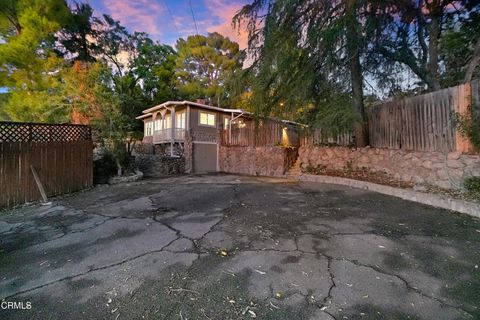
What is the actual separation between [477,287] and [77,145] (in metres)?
9.32

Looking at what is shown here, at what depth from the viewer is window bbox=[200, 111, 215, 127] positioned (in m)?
16.6

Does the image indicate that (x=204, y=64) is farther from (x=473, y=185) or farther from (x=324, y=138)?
(x=473, y=185)

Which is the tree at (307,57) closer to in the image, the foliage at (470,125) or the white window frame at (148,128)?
the foliage at (470,125)

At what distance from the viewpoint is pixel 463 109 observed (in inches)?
193

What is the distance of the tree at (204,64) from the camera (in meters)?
25.6

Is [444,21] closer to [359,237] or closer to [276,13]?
[276,13]

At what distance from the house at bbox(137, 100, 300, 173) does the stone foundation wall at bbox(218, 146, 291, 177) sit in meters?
0.58

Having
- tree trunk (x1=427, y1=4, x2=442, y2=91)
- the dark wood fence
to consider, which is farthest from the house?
tree trunk (x1=427, y1=4, x2=442, y2=91)

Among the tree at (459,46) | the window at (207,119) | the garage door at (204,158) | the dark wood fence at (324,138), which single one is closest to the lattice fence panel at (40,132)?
the garage door at (204,158)

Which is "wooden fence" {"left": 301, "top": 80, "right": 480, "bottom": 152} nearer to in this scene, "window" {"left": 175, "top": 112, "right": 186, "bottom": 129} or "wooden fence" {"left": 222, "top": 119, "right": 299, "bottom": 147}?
"wooden fence" {"left": 222, "top": 119, "right": 299, "bottom": 147}

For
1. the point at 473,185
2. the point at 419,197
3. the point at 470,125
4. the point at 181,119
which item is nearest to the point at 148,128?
the point at 181,119

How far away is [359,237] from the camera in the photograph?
3273mm

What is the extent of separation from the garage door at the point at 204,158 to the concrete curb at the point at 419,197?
8522 millimetres

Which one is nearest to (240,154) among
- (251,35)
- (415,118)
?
(251,35)
